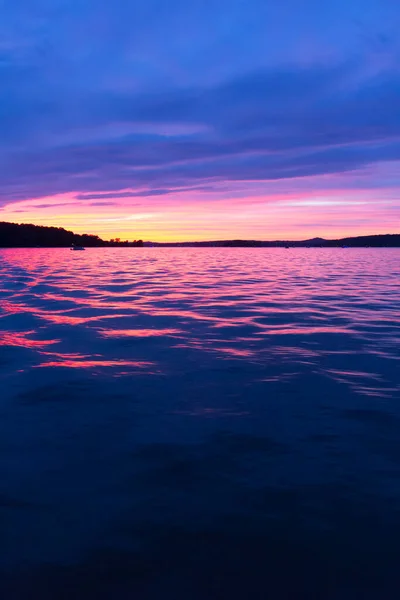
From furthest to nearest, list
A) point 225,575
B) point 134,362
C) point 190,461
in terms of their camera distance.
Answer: point 134,362, point 190,461, point 225,575

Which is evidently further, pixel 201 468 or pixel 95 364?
pixel 95 364

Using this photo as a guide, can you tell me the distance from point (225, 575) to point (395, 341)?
10.6 metres

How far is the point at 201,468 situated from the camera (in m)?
6.12

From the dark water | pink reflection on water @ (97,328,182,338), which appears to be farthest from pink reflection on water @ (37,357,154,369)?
pink reflection on water @ (97,328,182,338)

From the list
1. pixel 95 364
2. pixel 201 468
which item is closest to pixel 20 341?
pixel 95 364

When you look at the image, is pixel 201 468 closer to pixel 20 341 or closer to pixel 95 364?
pixel 95 364

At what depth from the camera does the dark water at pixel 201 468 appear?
4.24m

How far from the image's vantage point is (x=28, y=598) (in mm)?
3898

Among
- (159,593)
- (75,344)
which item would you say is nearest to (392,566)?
(159,593)

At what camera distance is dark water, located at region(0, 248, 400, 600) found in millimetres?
4238

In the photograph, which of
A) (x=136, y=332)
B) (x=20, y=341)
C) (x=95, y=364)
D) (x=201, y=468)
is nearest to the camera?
(x=201, y=468)

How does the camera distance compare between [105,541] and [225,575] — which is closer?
[225,575]

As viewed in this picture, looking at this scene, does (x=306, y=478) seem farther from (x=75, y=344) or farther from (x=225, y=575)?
(x=75, y=344)

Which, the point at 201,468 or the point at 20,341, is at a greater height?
the point at 20,341
